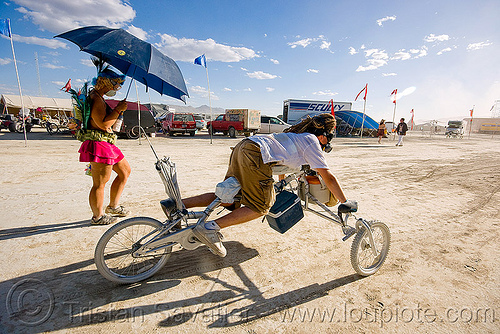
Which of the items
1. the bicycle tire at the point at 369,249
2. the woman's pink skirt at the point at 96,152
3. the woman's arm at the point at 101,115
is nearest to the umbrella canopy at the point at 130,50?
the woman's arm at the point at 101,115

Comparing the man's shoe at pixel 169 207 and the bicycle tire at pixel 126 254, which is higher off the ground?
the man's shoe at pixel 169 207

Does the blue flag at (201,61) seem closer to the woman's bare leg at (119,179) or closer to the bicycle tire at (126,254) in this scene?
the woman's bare leg at (119,179)

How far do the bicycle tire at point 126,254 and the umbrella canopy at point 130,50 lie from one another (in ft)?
4.63

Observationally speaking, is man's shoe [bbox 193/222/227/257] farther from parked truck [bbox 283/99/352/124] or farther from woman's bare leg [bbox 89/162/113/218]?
parked truck [bbox 283/99/352/124]

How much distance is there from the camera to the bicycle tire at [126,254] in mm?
2082

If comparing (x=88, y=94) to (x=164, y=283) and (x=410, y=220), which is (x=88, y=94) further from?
(x=410, y=220)

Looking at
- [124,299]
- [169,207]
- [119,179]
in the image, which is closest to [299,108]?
[119,179]

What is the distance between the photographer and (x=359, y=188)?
18.5 feet

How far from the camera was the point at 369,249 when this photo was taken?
8.44 ft

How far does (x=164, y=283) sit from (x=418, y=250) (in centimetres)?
306

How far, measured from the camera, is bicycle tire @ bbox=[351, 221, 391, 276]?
239cm

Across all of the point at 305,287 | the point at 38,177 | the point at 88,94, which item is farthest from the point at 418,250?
the point at 38,177

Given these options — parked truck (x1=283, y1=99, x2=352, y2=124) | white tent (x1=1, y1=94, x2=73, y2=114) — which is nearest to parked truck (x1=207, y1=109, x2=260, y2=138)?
parked truck (x1=283, y1=99, x2=352, y2=124)

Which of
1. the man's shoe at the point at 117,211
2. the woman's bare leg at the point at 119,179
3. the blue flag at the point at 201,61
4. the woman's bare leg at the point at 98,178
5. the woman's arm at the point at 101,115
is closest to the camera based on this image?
the woman's arm at the point at 101,115
